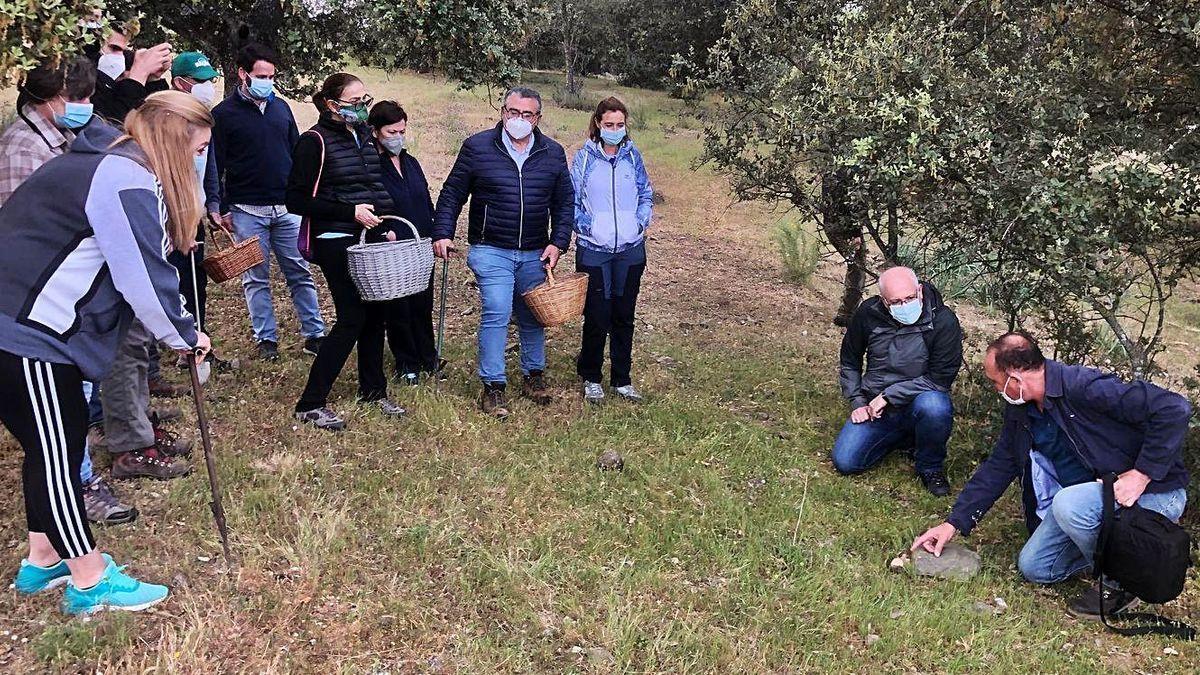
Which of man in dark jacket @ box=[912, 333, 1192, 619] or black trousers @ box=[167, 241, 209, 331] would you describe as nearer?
man in dark jacket @ box=[912, 333, 1192, 619]

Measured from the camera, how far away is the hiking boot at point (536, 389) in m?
5.34

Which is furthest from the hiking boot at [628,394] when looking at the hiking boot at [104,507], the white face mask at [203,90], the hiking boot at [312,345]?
the white face mask at [203,90]

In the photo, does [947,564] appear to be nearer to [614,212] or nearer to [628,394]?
[628,394]

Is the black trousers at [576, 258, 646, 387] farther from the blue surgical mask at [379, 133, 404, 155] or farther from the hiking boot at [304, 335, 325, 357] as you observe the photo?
the hiking boot at [304, 335, 325, 357]

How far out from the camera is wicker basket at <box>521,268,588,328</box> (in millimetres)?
4863

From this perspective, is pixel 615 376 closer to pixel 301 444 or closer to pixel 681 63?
pixel 301 444

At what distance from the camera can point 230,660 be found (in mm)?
2879

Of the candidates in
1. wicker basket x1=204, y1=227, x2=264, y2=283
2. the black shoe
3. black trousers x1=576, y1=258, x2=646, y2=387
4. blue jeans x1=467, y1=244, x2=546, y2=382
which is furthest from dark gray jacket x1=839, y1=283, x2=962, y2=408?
wicker basket x1=204, y1=227, x2=264, y2=283

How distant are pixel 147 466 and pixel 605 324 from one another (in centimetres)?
268

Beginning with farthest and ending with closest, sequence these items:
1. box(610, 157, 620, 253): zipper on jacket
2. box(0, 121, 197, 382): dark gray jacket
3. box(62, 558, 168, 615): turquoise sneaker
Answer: box(610, 157, 620, 253): zipper on jacket
box(62, 558, 168, 615): turquoise sneaker
box(0, 121, 197, 382): dark gray jacket

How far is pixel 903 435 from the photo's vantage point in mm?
4945

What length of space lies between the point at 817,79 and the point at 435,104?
1433 cm

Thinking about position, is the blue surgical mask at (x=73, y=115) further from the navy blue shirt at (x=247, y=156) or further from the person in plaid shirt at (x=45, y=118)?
the navy blue shirt at (x=247, y=156)

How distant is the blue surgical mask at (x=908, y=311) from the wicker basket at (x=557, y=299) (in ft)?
5.76
